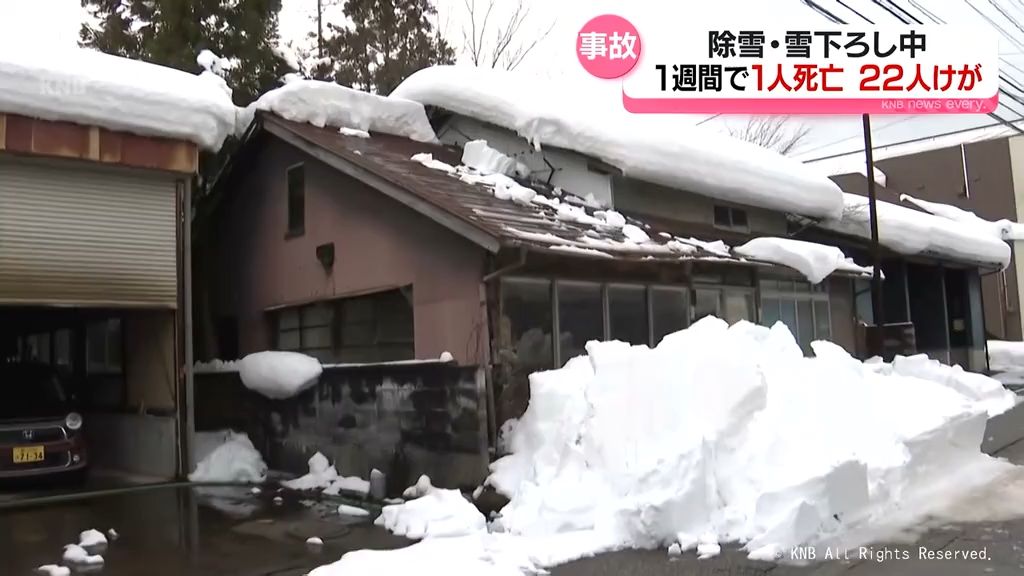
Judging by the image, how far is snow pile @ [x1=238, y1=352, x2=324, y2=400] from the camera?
10359 millimetres

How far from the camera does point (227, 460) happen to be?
10.9 metres

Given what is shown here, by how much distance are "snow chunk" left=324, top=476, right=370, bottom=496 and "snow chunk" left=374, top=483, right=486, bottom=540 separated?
4.74 feet

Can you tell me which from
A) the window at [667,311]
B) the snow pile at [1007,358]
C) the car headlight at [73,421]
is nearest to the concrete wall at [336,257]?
the window at [667,311]

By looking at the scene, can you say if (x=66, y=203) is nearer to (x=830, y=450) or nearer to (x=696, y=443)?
(x=696, y=443)

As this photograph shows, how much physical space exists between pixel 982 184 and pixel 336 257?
29.3 m

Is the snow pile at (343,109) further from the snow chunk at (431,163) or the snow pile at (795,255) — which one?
the snow pile at (795,255)

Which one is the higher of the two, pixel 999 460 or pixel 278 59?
pixel 278 59

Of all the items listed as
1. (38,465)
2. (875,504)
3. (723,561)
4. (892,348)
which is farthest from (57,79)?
(892,348)

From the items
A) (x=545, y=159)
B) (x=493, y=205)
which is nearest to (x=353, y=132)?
(x=545, y=159)

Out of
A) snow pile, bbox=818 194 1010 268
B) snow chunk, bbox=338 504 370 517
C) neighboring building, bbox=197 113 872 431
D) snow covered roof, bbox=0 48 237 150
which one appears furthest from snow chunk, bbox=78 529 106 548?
snow pile, bbox=818 194 1010 268

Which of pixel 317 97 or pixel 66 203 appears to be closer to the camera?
pixel 66 203

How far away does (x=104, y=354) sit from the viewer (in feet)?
41.5

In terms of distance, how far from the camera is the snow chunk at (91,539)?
7.16m

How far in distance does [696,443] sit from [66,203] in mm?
7719
